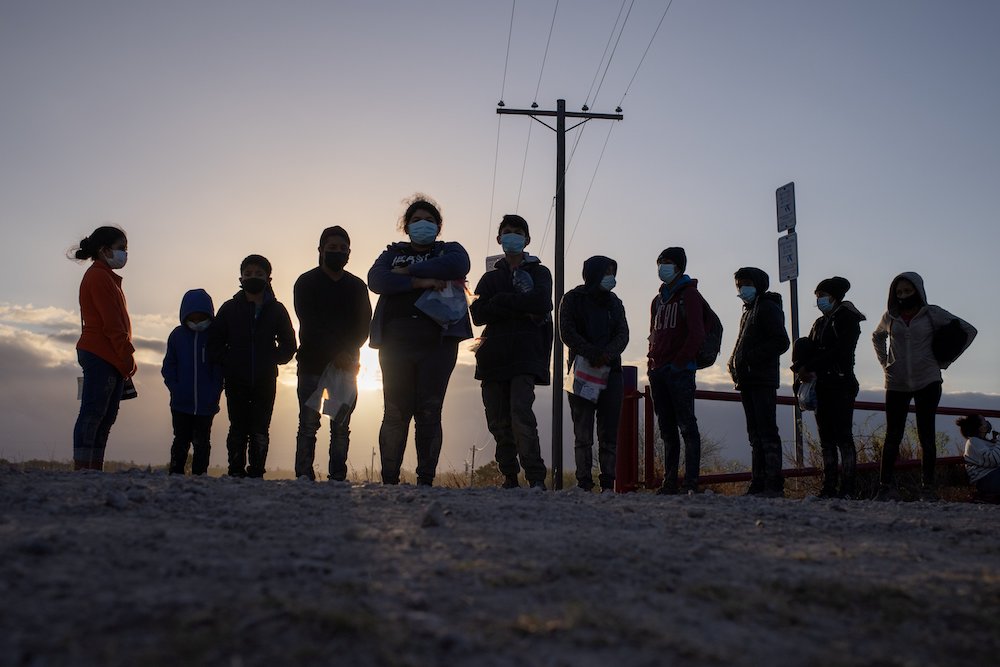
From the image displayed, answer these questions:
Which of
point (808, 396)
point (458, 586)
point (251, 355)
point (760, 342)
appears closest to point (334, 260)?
point (251, 355)

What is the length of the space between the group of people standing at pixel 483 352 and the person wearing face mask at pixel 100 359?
0.04 ft

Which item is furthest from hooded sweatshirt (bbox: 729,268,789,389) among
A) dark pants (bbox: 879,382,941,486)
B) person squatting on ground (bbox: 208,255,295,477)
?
person squatting on ground (bbox: 208,255,295,477)

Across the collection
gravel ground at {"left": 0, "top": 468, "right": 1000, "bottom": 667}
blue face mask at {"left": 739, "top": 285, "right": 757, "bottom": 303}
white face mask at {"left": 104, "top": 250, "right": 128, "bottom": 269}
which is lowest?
gravel ground at {"left": 0, "top": 468, "right": 1000, "bottom": 667}

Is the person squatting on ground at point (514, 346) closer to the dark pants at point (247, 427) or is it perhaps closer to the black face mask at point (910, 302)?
the dark pants at point (247, 427)

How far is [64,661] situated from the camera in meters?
2.00

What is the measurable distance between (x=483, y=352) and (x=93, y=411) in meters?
2.70

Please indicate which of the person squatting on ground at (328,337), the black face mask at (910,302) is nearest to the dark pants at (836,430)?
the black face mask at (910,302)

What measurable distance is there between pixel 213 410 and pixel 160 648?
16.4ft

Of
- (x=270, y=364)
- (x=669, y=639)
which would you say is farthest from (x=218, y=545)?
(x=270, y=364)

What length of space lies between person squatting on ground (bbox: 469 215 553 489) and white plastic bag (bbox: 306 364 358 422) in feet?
3.08

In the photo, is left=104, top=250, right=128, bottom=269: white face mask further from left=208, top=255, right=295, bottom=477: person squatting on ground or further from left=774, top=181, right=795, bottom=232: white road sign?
left=774, top=181, right=795, bottom=232: white road sign

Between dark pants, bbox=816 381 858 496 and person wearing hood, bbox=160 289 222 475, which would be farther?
dark pants, bbox=816 381 858 496

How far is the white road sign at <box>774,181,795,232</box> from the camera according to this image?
10531 millimetres

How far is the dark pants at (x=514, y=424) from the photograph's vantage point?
251 inches
